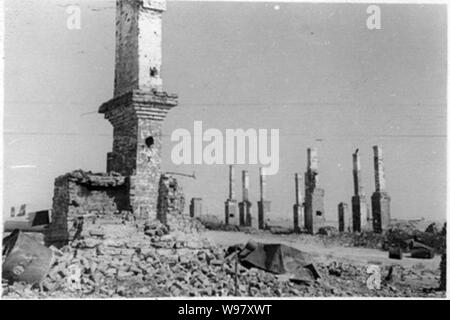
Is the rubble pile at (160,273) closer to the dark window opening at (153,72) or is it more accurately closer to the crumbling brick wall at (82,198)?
the crumbling brick wall at (82,198)

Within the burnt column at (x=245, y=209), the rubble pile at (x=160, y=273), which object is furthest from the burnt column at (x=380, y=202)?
the rubble pile at (x=160, y=273)

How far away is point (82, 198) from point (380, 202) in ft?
42.6

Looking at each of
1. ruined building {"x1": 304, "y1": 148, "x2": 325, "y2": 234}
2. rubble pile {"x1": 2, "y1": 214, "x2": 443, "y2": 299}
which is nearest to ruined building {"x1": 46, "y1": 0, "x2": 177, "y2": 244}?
rubble pile {"x1": 2, "y1": 214, "x2": 443, "y2": 299}

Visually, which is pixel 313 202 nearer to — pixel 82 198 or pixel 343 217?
pixel 343 217

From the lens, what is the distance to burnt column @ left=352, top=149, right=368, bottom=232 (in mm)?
21734

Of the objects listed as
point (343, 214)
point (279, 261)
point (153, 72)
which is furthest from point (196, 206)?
point (343, 214)

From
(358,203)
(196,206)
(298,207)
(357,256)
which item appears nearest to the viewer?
(357,256)

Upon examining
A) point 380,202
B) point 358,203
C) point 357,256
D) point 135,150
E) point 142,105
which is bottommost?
point 357,256

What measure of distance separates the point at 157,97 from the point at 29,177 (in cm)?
297

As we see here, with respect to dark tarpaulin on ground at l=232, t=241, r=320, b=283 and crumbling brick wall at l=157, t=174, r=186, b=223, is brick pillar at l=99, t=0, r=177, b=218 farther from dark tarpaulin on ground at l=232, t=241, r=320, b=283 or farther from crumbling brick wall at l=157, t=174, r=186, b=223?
dark tarpaulin on ground at l=232, t=241, r=320, b=283

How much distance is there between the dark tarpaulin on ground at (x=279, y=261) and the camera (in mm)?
11148

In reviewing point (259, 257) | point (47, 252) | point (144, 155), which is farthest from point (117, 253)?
point (259, 257)

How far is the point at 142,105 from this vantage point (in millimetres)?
11352

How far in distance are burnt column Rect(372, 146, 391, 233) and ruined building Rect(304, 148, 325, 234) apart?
2498mm
